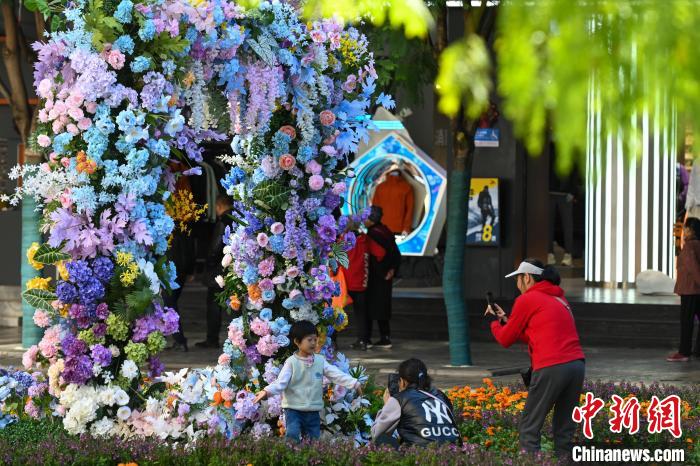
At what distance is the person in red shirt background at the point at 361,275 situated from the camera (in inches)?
675

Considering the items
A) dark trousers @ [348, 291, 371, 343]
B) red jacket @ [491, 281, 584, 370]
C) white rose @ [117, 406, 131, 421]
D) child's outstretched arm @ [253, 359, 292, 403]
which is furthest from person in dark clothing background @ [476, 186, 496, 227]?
white rose @ [117, 406, 131, 421]

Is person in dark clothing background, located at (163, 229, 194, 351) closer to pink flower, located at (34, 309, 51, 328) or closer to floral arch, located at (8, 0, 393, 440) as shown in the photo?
floral arch, located at (8, 0, 393, 440)

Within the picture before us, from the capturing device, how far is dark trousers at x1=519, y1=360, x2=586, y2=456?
8750mm

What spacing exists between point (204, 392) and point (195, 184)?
15340 mm

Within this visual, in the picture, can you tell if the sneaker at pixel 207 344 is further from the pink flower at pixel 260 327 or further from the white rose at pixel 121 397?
the white rose at pixel 121 397

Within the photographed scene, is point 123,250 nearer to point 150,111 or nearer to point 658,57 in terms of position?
point 150,111

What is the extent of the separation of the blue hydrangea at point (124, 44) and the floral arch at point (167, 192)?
0.01m

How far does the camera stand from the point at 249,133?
9.79m

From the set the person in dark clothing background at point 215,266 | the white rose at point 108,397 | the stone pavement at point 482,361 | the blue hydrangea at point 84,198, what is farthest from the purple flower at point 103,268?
the person in dark clothing background at point 215,266

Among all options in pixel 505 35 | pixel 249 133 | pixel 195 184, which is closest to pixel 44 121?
pixel 249 133

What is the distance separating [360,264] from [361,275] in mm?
141

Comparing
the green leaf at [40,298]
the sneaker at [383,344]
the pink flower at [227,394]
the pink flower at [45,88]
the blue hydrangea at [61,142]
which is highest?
the pink flower at [45,88]

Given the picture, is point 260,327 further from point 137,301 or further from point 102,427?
point 102,427

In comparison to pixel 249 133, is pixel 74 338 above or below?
below
